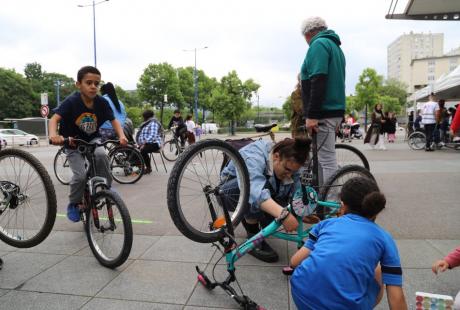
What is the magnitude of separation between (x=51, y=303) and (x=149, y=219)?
6.71ft

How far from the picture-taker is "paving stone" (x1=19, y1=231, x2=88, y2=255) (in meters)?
3.31

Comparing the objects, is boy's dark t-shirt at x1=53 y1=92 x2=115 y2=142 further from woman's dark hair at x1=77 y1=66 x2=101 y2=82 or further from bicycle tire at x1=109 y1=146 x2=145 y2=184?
bicycle tire at x1=109 y1=146 x2=145 y2=184

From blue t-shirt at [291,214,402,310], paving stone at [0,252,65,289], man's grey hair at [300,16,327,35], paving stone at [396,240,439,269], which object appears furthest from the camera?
man's grey hair at [300,16,327,35]

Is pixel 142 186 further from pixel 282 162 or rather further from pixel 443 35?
pixel 443 35

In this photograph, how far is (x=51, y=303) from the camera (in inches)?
91.4

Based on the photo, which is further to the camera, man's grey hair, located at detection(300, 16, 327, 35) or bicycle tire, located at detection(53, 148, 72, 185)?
bicycle tire, located at detection(53, 148, 72, 185)

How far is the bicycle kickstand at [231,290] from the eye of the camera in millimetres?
2082

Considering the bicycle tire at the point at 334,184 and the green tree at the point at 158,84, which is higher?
the green tree at the point at 158,84

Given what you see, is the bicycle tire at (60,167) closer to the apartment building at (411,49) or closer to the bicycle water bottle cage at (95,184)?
the bicycle water bottle cage at (95,184)

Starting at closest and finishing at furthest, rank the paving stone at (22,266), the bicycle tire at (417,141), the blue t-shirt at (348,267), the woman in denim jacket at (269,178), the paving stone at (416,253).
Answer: the blue t-shirt at (348,267)
the woman in denim jacket at (269,178)
the paving stone at (22,266)
the paving stone at (416,253)
the bicycle tire at (417,141)

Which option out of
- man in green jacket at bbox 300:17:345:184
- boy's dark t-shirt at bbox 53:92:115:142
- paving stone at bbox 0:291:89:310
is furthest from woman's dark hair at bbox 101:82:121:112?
paving stone at bbox 0:291:89:310

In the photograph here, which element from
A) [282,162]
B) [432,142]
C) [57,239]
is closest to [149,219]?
[57,239]

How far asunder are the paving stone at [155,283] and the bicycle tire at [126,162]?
4.47 metres

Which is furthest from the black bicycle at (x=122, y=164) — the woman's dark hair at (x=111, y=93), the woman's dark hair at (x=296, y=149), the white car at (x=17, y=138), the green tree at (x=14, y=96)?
the green tree at (x=14, y=96)
